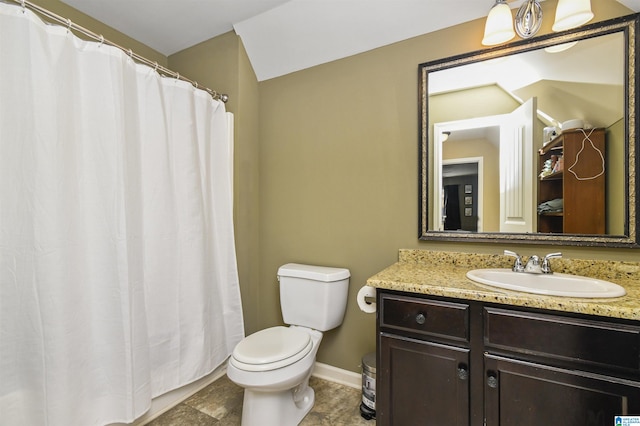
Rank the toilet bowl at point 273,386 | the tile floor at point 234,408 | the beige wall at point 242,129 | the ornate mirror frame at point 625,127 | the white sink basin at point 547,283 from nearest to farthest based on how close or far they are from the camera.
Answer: the white sink basin at point 547,283 → the ornate mirror frame at point 625,127 → the toilet bowl at point 273,386 → the tile floor at point 234,408 → the beige wall at point 242,129

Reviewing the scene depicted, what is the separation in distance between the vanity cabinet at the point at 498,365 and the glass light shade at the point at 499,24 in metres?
→ 1.24

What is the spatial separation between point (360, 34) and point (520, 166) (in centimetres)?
117

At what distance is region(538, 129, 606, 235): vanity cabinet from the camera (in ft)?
4.34

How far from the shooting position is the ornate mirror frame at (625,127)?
4.12 ft

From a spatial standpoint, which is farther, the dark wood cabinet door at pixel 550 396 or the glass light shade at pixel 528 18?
the glass light shade at pixel 528 18

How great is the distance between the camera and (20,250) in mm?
1151

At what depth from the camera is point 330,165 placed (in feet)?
6.50

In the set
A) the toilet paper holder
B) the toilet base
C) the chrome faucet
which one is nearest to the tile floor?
the toilet base

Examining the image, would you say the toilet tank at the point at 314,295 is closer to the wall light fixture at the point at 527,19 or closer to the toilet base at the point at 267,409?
the toilet base at the point at 267,409

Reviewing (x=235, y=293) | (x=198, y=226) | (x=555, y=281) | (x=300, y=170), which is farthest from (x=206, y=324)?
(x=555, y=281)

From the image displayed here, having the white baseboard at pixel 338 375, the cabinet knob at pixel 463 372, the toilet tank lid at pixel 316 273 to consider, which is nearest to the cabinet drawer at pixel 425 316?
the cabinet knob at pixel 463 372

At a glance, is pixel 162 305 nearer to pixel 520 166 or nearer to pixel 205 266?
pixel 205 266

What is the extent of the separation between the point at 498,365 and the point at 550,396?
0.16 meters

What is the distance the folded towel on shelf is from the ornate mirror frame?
11 cm
